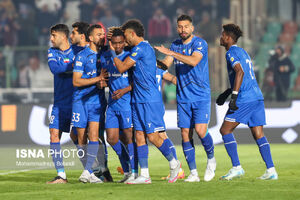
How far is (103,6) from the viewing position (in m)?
21.9

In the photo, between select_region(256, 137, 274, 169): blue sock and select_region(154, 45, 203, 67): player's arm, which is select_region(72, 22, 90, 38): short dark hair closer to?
select_region(154, 45, 203, 67): player's arm

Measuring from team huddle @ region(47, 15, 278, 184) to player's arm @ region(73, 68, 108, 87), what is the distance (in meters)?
0.01

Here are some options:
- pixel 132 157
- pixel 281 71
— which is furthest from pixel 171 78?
pixel 281 71

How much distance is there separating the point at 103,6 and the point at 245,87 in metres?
13.8

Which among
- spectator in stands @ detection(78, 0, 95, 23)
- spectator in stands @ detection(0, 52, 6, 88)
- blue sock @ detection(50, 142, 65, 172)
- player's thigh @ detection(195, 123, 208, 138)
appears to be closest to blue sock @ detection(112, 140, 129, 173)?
blue sock @ detection(50, 142, 65, 172)

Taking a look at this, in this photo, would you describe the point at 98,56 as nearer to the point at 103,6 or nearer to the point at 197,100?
the point at 197,100

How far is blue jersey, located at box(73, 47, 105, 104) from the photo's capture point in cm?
845

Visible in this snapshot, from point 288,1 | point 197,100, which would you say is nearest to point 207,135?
point 197,100

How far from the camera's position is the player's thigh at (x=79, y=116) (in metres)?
8.50

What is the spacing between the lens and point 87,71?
334 inches

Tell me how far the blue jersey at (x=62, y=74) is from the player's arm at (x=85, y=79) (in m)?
0.41

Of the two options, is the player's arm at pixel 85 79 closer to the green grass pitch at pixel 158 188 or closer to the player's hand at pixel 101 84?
the player's hand at pixel 101 84

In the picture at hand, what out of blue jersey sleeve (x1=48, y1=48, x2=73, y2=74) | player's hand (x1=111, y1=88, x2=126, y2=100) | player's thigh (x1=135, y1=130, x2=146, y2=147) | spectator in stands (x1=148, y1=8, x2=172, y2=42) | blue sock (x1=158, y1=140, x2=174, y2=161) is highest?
spectator in stands (x1=148, y1=8, x2=172, y2=42)

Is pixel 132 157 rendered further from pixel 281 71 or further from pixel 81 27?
pixel 281 71
